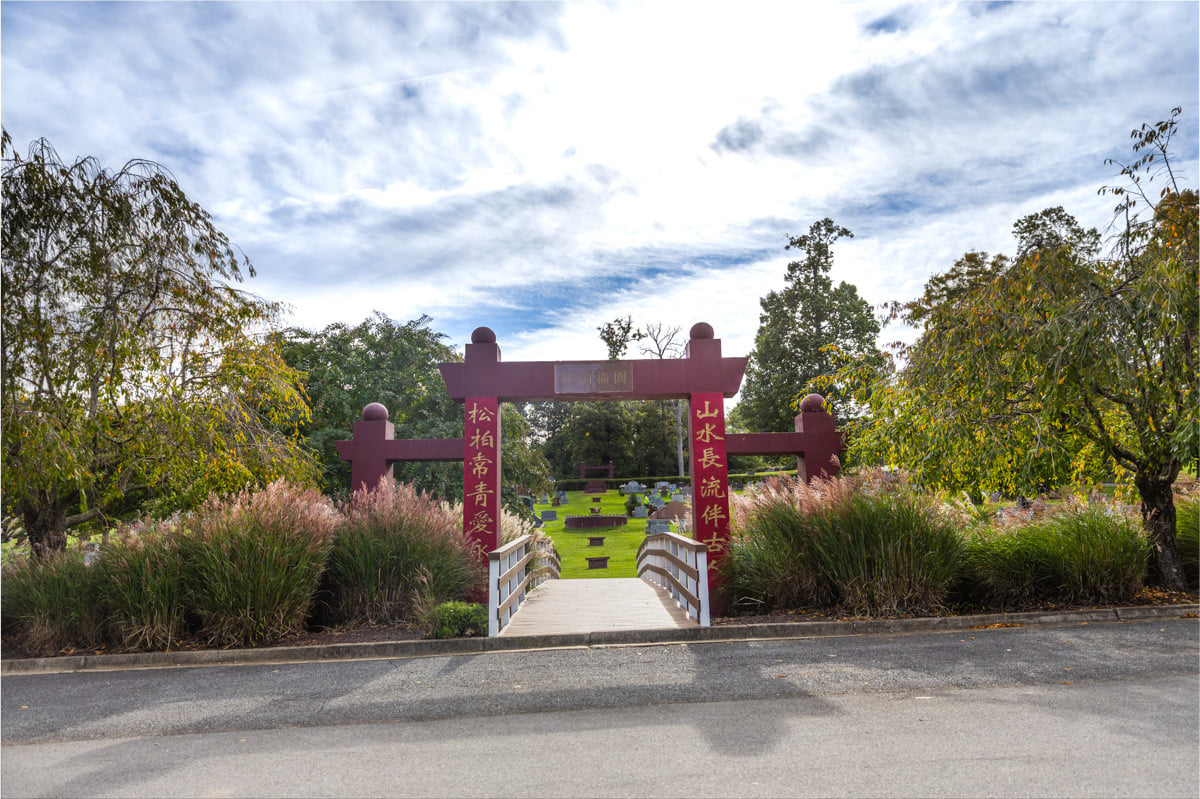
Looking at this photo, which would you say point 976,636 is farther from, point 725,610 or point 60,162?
point 60,162

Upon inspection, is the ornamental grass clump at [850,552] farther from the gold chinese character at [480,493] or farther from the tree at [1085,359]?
the gold chinese character at [480,493]

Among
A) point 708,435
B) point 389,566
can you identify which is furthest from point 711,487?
point 389,566

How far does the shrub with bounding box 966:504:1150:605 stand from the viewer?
299 inches

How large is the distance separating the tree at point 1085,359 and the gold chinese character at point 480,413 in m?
4.87

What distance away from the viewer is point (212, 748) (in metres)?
4.24

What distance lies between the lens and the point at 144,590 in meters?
6.81

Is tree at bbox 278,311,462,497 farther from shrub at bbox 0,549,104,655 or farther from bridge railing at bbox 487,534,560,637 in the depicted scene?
shrub at bbox 0,549,104,655

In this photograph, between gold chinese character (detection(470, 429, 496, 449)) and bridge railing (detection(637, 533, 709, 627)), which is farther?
gold chinese character (detection(470, 429, 496, 449))

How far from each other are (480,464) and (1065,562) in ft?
22.1

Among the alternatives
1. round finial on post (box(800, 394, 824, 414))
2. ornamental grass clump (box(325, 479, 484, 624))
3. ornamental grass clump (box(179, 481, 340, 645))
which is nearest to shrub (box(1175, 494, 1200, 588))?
round finial on post (box(800, 394, 824, 414))

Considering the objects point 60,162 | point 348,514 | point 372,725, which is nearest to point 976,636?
point 372,725

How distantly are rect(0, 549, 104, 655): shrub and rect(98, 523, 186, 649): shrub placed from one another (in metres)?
0.14

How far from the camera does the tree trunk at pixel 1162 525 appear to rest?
7.99m

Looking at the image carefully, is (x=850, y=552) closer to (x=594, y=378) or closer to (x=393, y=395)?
(x=594, y=378)
